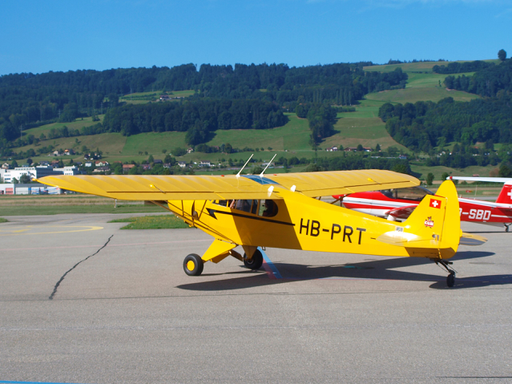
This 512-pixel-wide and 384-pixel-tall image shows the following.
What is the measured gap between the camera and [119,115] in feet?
481

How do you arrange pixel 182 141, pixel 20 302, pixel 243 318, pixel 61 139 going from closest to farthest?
1. pixel 243 318
2. pixel 20 302
3. pixel 182 141
4. pixel 61 139

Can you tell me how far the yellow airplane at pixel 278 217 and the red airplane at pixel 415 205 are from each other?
6489 millimetres

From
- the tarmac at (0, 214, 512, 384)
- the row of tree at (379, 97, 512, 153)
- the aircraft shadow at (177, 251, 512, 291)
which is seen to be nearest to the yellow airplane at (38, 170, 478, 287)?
the aircraft shadow at (177, 251, 512, 291)

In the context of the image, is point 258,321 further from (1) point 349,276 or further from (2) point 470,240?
(2) point 470,240

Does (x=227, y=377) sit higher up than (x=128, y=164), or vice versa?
(x=227, y=377)

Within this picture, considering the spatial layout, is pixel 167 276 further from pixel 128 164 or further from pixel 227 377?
A: pixel 128 164

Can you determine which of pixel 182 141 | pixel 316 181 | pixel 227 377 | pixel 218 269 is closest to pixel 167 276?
pixel 218 269

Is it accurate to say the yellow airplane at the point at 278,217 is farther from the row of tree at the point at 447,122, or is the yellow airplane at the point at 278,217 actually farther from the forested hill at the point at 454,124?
the row of tree at the point at 447,122

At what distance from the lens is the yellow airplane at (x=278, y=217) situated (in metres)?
8.29

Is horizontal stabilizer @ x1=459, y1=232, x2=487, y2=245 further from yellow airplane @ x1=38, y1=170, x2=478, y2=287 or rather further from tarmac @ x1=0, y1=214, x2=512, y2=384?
tarmac @ x1=0, y1=214, x2=512, y2=384

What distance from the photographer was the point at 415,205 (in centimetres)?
1703

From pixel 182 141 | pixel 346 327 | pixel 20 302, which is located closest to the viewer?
pixel 346 327

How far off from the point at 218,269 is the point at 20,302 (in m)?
4.42

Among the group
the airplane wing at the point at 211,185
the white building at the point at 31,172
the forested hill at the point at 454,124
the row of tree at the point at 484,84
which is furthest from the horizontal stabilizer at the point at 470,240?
the row of tree at the point at 484,84
